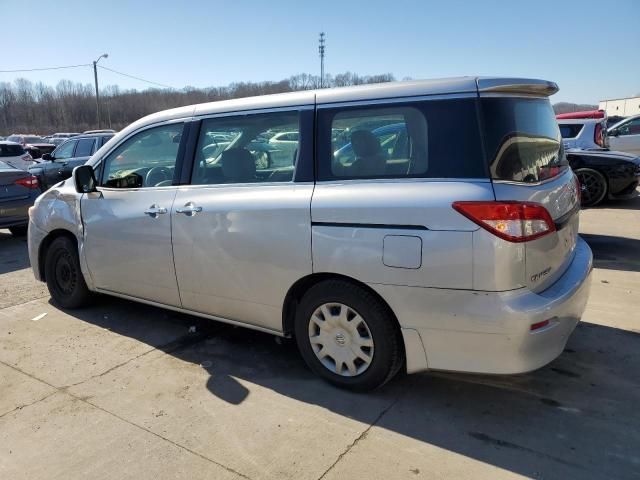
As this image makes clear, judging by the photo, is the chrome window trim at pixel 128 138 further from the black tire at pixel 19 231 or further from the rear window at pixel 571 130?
the rear window at pixel 571 130

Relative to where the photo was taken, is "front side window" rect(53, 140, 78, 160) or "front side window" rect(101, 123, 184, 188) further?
"front side window" rect(53, 140, 78, 160)

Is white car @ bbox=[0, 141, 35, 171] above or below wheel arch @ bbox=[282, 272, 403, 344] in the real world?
above

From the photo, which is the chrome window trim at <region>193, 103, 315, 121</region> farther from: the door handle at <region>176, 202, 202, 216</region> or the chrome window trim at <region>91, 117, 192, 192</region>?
the door handle at <region>176, 202, 202, 216</region>

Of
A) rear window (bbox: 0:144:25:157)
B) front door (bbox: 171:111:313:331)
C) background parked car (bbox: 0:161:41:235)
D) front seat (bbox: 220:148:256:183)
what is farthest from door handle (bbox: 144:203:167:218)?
rear window (bbox: 0:144:25:157)

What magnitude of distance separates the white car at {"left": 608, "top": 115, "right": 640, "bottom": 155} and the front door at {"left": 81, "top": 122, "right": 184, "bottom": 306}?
13.7m

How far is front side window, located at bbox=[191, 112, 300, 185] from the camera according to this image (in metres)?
3.35

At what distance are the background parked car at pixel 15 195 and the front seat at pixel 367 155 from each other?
23.6 ft

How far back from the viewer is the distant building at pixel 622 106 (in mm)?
56219

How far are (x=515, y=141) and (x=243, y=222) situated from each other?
1767 millimetres

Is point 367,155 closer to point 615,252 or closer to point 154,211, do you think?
point 154,211

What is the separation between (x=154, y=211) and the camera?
386cm

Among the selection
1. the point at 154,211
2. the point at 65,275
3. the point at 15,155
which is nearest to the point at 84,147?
the point at 15,155

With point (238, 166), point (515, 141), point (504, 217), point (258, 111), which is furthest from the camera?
point (238, 166)

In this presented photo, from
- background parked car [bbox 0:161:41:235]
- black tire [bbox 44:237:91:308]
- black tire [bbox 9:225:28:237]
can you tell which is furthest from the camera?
black tire [bbox 9:225:28:237]
